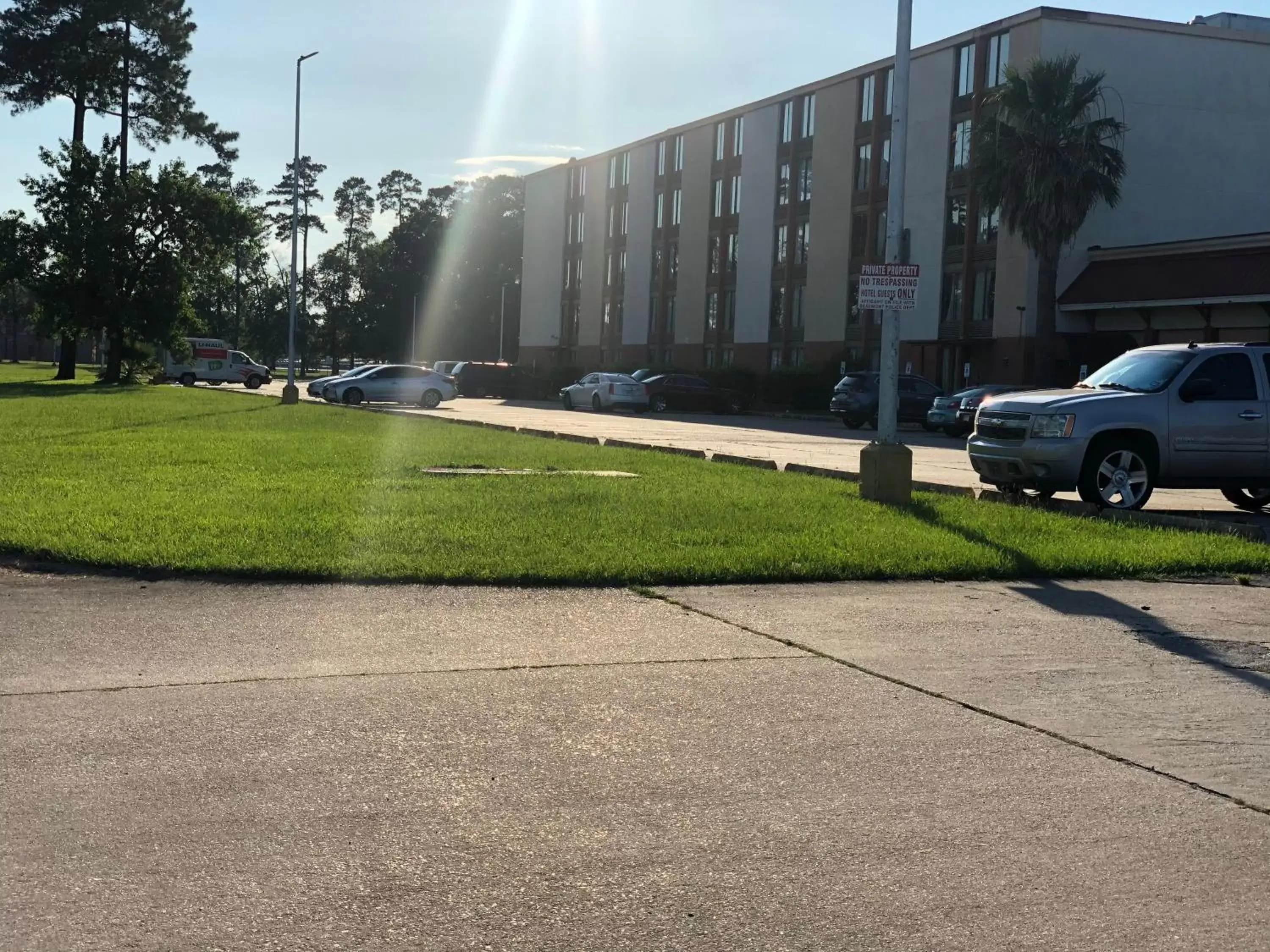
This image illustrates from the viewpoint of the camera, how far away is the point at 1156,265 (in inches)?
1858

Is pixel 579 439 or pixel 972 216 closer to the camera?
pixel 579 439

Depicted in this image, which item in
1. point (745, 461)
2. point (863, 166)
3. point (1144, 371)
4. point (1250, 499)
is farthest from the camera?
point (863, 166)

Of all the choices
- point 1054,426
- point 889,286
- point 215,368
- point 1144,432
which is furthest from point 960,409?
point 215,368

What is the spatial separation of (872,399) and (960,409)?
3074mm

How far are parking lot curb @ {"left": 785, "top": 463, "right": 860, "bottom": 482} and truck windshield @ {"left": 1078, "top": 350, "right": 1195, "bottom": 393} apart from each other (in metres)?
3.13

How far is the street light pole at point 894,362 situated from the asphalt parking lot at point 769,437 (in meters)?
3.40

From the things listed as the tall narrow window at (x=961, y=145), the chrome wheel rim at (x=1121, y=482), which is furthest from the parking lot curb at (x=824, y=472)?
the tall narrow window at (x=961, y=145)

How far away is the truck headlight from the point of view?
15039 mm

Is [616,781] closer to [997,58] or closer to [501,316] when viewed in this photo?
[997,58]

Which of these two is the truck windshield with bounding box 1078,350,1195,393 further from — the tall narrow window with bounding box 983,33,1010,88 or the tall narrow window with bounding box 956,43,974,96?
the tall narrow window with bounding box 956,43,974,96

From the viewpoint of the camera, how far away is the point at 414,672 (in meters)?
7.03

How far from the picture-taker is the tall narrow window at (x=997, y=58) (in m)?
52.1

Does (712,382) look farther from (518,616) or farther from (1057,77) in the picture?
(518,616)

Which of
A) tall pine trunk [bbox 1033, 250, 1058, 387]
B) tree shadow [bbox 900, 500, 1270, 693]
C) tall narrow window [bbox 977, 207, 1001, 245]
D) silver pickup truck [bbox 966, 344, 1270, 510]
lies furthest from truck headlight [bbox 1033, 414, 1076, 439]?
tall narrow window [bbox 977, 207, 1001, 245]
